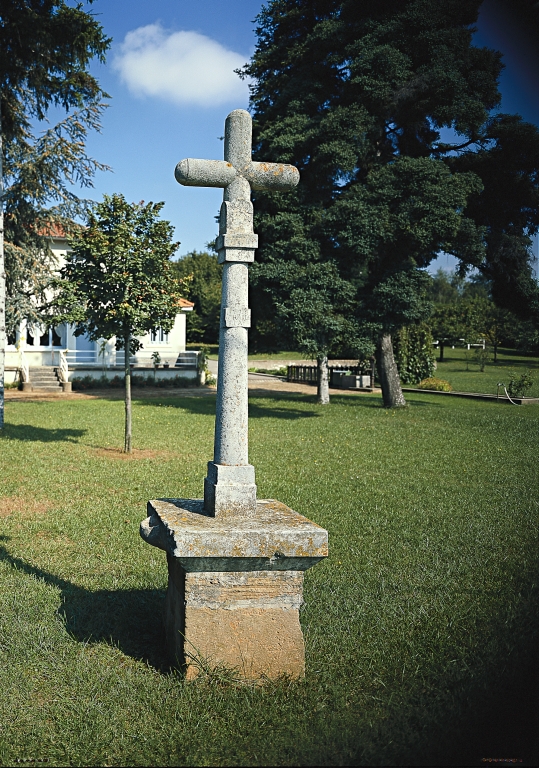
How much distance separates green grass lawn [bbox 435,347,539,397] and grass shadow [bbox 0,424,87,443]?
1062cm

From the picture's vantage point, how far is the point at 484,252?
1820 centimetres

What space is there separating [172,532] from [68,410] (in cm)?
1652

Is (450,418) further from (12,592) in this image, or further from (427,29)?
(12,592)

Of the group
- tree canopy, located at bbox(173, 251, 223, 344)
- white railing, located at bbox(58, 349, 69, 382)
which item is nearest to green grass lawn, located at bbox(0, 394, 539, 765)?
white railing, located at bbox(58, 349, 69, 382)

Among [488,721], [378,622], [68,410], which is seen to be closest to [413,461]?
[378,622]

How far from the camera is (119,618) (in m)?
4.53

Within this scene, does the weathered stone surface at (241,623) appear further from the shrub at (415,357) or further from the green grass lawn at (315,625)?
the shrub at (415,357)

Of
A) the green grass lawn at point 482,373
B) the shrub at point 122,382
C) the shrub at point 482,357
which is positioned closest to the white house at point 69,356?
the shrub at point 122,382

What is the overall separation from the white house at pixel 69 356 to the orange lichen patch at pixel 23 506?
18682 millimetres

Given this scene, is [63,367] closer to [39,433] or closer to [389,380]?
[39,433]

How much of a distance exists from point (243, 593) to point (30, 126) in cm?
1659

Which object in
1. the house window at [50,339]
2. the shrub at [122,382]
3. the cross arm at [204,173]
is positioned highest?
the cross arm at [204,173]

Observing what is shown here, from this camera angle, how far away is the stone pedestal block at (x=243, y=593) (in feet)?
11.2

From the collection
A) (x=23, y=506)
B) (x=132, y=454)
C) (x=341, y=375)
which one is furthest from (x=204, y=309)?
(x=23, y=506)
